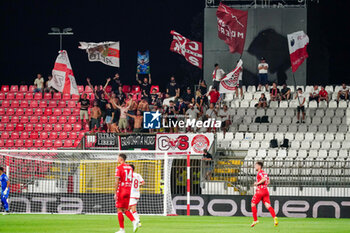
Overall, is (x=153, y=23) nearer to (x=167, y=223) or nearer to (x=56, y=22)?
(x=56, y=22)

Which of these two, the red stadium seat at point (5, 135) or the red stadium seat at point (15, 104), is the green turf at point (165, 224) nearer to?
the red stadium seat at point (5, 135)

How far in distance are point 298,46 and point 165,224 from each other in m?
15.3

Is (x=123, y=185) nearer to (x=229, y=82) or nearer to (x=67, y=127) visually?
(x=229, y=82)

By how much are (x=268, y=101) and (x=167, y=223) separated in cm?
1427

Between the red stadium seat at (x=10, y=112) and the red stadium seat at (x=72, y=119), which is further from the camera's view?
the red stadium seat at (x=10, y=112)

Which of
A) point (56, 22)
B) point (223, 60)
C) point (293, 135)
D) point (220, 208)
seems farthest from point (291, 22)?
point (56, 22)

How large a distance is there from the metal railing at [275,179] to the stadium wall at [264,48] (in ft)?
30.5

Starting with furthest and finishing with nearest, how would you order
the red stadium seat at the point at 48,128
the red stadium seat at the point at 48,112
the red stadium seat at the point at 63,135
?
the red stadium seat at the point at 48,112
the red stadium seat at the point at 48,128
the red stadium seat at the point at 63,135

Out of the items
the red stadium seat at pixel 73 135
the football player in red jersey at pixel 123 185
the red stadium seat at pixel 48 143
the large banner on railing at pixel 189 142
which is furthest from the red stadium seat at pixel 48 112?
the football player in red jersey at pixel 123 185

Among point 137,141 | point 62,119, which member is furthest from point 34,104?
point 137,141

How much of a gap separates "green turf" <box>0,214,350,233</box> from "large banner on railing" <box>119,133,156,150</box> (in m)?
7.28

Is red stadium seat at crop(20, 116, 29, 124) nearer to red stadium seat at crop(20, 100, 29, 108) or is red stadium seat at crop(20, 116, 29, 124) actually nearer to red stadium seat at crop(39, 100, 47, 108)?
red stadium seat at crop(20, 100, 29, 108)

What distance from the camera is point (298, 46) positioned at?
3397 centimetres

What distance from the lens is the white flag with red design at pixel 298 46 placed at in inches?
1330
